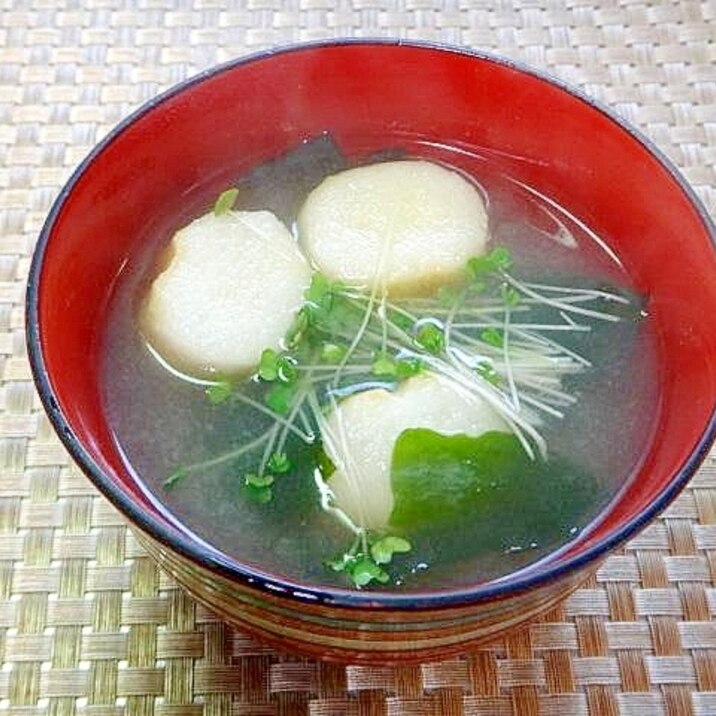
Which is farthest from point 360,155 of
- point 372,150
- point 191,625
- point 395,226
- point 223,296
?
point 191,625

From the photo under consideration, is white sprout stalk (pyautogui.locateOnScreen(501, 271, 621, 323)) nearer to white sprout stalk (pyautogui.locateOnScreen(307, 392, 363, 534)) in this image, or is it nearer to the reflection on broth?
the reflection on broth

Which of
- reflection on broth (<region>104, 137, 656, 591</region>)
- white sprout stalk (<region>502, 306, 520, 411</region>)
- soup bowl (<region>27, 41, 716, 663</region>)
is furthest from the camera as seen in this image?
white sprout stalk (<region>502, 306, 520, 411</region>)

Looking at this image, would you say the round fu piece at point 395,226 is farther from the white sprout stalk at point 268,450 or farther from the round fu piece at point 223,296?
the white sprout stalk at point 268,450

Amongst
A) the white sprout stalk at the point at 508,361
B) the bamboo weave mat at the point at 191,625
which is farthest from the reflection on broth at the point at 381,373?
the bamboo weave mat at the point at 191,625

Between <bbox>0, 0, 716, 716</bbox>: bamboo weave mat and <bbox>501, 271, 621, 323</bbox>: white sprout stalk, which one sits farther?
<bbox>501, 271, 621, 323</bbox>: white sprout stalk

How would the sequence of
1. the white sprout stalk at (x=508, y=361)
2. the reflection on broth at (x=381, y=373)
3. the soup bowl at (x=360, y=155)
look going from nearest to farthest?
the soup bowl at (x=360, y=155) < the reflection on broth at (x=381, y=373) < the white sprout stalk at (x=508, y=361)

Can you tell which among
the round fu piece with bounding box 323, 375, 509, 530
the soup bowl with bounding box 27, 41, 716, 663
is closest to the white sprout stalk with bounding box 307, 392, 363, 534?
the round fu piece with bounding box 323, 375, 509, 530

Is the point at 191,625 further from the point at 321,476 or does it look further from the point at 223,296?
the point at 223,296

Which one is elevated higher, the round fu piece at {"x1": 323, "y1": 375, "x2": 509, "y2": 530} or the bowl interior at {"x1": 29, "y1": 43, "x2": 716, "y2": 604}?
the bowl interior at {"x1": 29, "y1": 43, "x2": 716, "y2": 604}

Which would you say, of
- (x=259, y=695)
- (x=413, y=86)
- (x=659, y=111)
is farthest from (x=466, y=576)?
(x=659, y=111)
